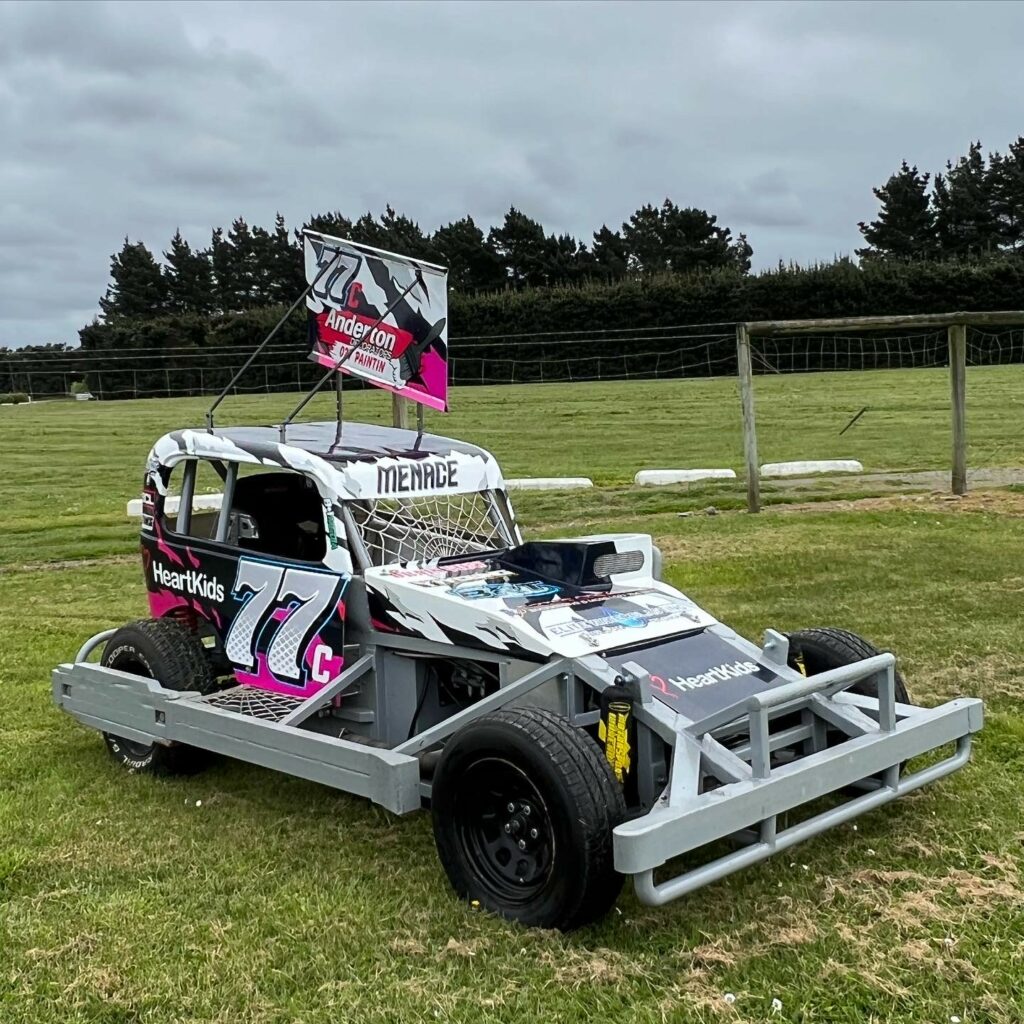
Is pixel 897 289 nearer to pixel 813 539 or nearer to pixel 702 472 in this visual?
pixel 702 472

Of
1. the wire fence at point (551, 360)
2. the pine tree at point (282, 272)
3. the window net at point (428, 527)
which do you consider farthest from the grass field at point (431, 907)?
the pine tree at point (282, 272)

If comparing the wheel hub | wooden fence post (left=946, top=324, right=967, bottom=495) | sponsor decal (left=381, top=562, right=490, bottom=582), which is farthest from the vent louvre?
wooden fence post (left=946, top=324, right=967, bottom=495)

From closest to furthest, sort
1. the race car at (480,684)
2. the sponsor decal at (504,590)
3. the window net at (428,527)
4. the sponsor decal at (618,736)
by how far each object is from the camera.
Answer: the race car at (480,684), the sponsor decal at (618,736), the sponsor decal at (504,590), the window net at (428,527)

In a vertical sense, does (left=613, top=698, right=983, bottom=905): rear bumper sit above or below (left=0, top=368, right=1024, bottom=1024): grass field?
above

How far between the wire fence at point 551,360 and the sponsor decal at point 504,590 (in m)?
21.1

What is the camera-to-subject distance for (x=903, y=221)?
68.9m

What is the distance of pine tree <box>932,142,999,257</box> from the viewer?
6438 centimetres

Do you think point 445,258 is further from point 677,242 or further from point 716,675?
point 716,675

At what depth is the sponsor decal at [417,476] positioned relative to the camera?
18.7ft

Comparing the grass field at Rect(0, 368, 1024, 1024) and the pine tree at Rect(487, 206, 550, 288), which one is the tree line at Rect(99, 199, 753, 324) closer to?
the pine tree at Rect(487, 206, 550, 288)

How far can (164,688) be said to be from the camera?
5.65 m

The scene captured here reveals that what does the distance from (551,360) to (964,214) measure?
37531mm

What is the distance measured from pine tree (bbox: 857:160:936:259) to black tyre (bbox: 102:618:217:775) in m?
67.3

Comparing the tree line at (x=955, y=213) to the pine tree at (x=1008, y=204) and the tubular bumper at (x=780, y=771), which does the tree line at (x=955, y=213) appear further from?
the tubular bumper at (x=780, y=771)
